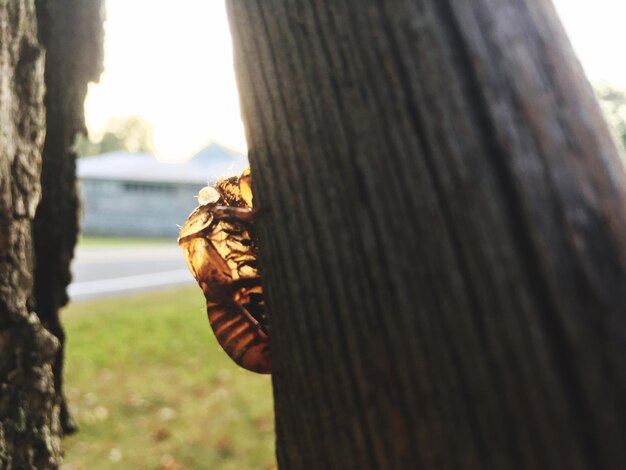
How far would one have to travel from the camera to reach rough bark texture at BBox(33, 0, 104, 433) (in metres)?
2.01

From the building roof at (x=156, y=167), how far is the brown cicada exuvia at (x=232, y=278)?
1183 inches

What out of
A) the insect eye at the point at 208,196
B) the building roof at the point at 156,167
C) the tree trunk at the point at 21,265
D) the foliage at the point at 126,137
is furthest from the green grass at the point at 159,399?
the foliage at the point at 126,137

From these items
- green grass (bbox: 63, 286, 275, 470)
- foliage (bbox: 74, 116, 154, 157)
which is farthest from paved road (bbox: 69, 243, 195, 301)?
foliage (bbox: 74, 116, 154, 157)

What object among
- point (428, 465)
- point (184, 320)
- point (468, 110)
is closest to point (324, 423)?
point (428, 465)

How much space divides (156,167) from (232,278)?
40997mm

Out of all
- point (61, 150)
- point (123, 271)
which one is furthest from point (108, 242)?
point (61, 150)

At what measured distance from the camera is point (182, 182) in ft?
118

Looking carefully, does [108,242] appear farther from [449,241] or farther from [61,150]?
[449,241]

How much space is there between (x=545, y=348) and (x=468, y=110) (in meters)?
0.24

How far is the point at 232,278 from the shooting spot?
4.07 ft

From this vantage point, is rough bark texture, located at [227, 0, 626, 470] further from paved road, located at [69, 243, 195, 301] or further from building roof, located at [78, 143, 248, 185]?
building roof, located at [78, 143, 248, 185]

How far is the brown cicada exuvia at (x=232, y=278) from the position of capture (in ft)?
3.86

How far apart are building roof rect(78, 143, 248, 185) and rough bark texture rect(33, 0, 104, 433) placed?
29117 millimetres

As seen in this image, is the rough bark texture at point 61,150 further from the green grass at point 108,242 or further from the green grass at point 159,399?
the green grass at point 108,242
